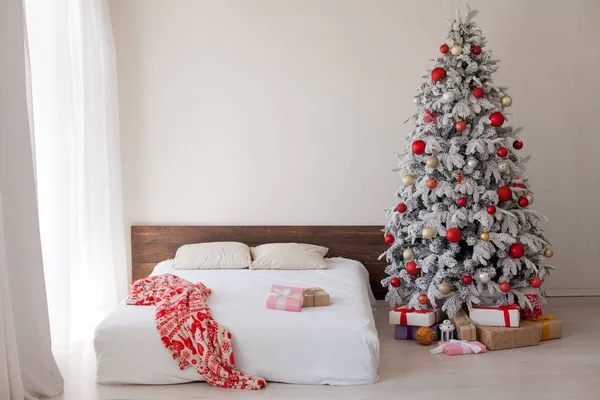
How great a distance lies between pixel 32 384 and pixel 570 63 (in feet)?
15.0

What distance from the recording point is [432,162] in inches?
179

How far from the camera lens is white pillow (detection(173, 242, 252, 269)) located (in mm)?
5164

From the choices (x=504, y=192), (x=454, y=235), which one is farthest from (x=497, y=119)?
(x=454, y=235)

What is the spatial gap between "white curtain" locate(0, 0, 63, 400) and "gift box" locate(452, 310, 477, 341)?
2.48m

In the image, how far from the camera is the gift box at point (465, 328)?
4488 millimetres

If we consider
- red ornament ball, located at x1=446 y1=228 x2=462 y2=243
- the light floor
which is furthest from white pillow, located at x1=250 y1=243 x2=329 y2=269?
red ornament ball, located at x1=446 y1=228 x2=462 y2=243

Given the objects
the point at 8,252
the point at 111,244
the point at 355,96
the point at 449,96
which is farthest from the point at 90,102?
the point at 449,96

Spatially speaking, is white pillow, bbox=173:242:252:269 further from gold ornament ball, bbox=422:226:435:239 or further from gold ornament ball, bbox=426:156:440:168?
gold ornament ball, bbox=426:156:440:168

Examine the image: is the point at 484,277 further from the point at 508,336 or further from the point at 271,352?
the point at 271,352

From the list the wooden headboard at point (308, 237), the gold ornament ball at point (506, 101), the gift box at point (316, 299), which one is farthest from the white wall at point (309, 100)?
the gift box at point (316, 299)

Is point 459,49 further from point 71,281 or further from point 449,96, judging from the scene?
point 71,281

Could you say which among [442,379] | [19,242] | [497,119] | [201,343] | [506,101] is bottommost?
[442,379]

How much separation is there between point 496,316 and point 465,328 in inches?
9.0

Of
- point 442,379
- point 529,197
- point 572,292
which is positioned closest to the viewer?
point 442,379
